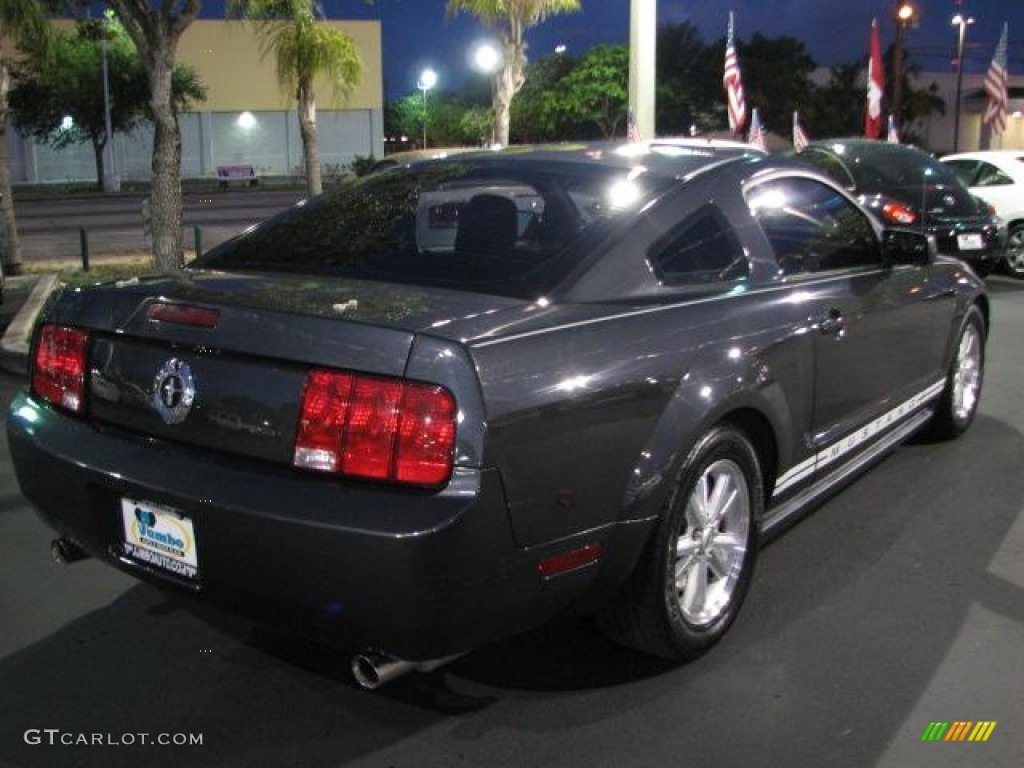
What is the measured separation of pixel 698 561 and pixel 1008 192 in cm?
1198

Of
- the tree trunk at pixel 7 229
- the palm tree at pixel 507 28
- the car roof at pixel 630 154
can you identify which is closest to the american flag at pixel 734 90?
the palm tree at pixel 507 28

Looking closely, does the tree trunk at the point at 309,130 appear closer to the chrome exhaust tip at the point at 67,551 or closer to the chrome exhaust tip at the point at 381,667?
the chrome exhaust tip at the point at 67,551

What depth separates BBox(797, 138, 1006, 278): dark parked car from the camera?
11828 millimetres

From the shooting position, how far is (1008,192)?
13.7 meters

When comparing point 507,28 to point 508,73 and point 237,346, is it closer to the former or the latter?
point 508,73

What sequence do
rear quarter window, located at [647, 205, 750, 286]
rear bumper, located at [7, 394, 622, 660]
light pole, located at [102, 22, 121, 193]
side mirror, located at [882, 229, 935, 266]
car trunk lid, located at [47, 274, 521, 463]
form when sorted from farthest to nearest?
1. light pole, located at [102, 22, 121, 193]
2. side mirror, located at [882, 229, 935, 266]
3. rear quarter window, located at [647, 205, 750, 286]
4. car trunk lid, located at [47, 274, 521, 463]
5. rear bumper, located at [7, 394, 622, 660]

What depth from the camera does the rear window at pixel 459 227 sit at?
3387 mm

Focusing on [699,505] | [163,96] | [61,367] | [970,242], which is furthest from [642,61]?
[61,367]

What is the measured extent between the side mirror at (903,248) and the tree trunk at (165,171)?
28.6 ft

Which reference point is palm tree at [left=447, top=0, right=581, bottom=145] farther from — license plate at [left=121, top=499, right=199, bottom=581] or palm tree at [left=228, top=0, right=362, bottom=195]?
license plate at [left=121, top=499, right=199, bottom=581]

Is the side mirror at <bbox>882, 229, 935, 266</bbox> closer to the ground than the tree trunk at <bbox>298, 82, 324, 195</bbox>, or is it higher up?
closer to the ground

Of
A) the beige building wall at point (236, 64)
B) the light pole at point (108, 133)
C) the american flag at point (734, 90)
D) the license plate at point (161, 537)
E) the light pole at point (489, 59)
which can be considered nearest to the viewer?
the license plate at point (161, 537)

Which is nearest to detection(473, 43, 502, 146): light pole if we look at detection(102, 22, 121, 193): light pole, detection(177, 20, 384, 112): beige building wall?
detection(102, 22, 121, 193): light pole

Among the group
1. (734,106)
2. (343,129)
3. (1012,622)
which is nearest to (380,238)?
(1012,622)
